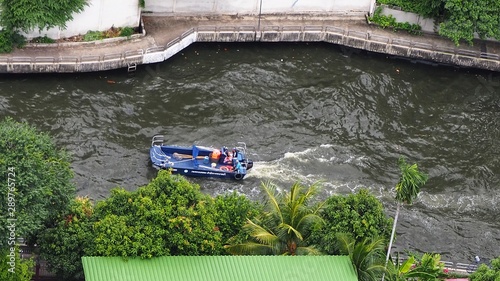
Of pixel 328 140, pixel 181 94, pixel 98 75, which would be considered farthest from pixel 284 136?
pixel 98 75

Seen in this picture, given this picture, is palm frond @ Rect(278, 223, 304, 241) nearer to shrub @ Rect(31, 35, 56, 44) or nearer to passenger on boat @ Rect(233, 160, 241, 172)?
passenger on boat @ Rect(233, 160, 241, 172)

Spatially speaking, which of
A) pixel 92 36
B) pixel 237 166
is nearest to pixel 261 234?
pixel 237 166

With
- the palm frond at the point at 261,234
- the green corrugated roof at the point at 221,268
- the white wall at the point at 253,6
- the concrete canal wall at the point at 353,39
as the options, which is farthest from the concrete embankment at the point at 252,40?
the green corrugated roof at the point at 221,268

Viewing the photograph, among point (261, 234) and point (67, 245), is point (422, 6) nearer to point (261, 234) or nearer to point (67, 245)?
point (261, 234)

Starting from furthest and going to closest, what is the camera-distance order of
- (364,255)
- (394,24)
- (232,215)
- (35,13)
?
1. (394,24)
2. (35,13)
3. (232,215)
4. (364,255)

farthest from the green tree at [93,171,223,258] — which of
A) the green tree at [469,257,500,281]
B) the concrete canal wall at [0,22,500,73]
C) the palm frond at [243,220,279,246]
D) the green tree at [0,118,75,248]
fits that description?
the concrete canal wall at [0,22,500,73]

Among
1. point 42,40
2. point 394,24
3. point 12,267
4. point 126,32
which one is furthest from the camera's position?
point 394,24

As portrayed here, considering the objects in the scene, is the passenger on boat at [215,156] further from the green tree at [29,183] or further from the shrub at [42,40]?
the green tree at [29,183]
